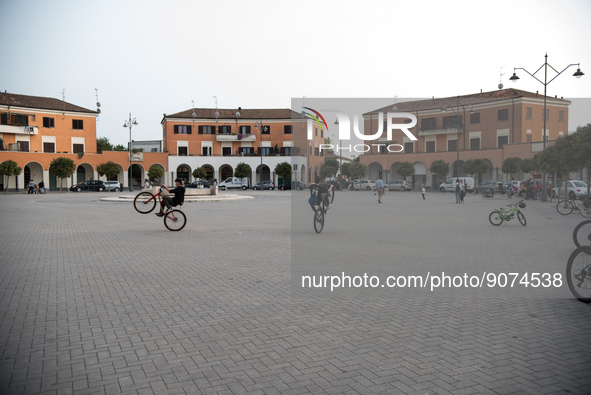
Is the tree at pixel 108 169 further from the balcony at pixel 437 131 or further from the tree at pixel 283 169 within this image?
the balcony at pixel 437 131

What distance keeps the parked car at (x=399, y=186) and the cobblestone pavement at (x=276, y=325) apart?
1825 inches

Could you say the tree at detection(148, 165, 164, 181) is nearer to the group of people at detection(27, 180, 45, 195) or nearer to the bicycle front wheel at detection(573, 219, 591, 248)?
the group of people at detection(27, 180, 45, 195)

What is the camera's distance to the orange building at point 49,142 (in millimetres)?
53750

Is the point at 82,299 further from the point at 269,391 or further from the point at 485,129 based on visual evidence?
the point at 485,129

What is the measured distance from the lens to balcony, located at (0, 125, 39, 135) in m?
53.3

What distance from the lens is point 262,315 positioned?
17.4ft

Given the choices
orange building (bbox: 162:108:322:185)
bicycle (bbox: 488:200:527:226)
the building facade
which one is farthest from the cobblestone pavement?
orange building (bbox: 162:108:322:185)

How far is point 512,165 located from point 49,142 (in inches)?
2049

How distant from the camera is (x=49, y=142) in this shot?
57.4 m

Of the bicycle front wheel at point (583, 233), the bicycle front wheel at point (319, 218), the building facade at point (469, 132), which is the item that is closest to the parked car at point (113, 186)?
the building facade at point (469, 132)

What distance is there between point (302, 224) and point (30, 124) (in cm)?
5214

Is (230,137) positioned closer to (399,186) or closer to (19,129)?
(399,186)

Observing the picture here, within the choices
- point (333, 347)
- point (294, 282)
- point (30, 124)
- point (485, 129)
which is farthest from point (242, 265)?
point (30, 124)

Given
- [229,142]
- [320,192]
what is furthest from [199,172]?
[320,192]
